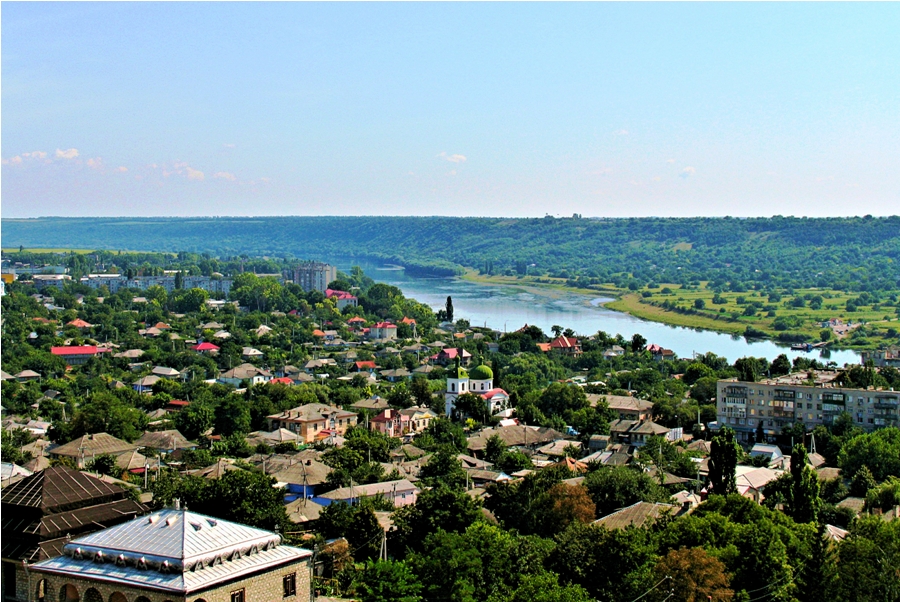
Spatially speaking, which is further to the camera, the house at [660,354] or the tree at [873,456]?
the house at [660,354]

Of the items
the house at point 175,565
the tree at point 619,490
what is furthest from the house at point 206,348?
the house at point 175,565

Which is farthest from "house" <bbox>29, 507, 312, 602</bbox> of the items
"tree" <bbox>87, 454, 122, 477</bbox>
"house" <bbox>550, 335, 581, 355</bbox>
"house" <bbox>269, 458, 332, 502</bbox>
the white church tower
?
"house" <bbox>550, 335, 581, 355</bbox>

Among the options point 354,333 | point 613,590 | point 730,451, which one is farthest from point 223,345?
point 613,590

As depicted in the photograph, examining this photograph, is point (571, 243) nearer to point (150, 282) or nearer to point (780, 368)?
point (150, 282)

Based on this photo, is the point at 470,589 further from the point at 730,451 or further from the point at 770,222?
the point at 770,222

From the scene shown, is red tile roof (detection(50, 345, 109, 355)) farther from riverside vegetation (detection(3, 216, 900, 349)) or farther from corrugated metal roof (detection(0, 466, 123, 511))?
riverside vegetation (detection(3, 216, 900, 349))

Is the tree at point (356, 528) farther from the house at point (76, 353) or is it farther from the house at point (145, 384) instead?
the house at point (76, 353)

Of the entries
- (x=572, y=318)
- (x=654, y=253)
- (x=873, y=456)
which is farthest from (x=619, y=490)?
(x=654, y=253)
